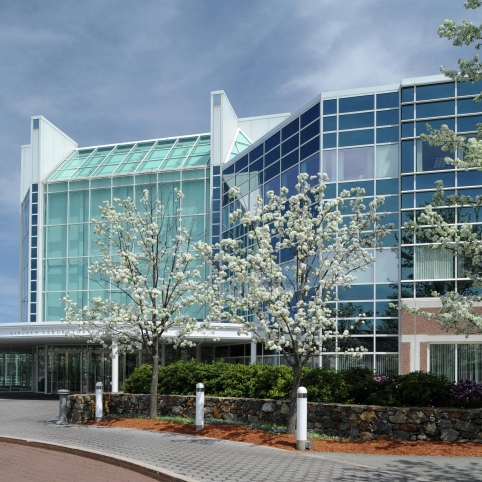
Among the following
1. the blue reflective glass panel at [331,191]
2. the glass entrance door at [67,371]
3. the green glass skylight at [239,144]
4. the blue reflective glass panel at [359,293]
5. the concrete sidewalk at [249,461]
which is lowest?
the glass entrance door at [67,371]

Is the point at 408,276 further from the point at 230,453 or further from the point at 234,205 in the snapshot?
the point at 230,453

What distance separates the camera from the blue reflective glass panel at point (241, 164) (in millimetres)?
34562

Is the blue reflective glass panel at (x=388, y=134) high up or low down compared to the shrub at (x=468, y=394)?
up

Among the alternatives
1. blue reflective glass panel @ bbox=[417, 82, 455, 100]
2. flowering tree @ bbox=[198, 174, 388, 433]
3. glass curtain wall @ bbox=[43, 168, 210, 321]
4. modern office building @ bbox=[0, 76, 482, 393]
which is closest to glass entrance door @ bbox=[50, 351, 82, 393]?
modern office building @ bbox=[0, 76, 482, 393]

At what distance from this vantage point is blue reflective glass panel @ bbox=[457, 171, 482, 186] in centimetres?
2478

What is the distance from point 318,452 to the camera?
41.4 feet

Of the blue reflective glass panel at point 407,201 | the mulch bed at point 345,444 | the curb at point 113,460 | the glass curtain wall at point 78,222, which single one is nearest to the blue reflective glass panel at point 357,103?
the blue reflective glass panel at point 407,201

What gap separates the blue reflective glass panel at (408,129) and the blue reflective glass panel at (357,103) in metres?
1.67

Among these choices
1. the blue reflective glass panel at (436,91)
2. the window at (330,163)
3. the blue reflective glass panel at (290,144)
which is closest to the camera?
the blue reflective glass panel at (436,91)

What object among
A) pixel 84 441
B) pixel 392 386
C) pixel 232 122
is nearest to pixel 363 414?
pixel 392 386

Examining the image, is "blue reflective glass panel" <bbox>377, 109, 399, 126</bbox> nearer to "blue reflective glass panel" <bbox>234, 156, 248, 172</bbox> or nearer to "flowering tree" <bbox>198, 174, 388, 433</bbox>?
"blue reflective glass panel" <bbox>234, 156, 248, 172</bbox>

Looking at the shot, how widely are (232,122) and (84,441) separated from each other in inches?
1144

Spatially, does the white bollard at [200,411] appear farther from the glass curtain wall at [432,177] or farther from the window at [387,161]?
the window at [387,161]

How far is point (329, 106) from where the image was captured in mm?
27641
